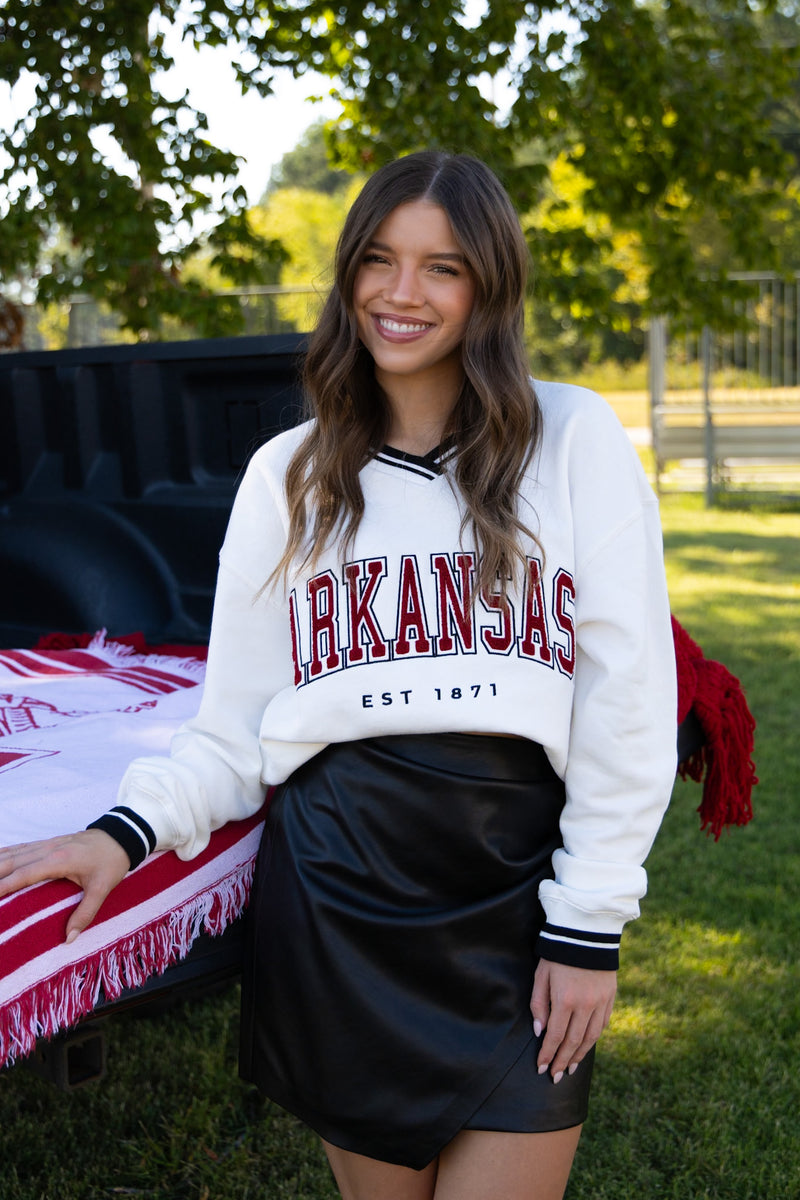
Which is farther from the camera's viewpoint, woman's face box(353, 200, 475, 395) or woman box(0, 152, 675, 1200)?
woman's face box(353, 200, 475, 395)

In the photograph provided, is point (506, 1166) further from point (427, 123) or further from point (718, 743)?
point (427, 123)

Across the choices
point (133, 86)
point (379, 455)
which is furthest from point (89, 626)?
point (133, 86)

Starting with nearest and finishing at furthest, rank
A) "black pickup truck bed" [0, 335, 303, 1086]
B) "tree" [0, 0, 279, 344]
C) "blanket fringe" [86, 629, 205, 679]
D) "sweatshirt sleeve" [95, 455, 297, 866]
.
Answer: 1. "sweatshirt sleeve" [95, 455, 297, 866]
2. "blanket fringe" [86, 629, 205, 679]
3. "black pickup truck bed" [0, 335, 303, 1086]
4. "tree" [0, 0, 279, 344]

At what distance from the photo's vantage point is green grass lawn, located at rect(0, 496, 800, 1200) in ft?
8.25

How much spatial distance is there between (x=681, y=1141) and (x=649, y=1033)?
48cm

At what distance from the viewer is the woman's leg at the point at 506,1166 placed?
1604 mm

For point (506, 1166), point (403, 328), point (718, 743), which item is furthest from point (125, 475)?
point (506, 1166)

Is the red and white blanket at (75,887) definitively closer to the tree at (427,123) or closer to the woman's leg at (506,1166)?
the woman's leg at (506,1166)

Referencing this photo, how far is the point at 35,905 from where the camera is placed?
5.14 ft

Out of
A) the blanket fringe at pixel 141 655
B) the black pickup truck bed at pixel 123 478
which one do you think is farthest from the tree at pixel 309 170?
the blanket fringe at pixel 141 655

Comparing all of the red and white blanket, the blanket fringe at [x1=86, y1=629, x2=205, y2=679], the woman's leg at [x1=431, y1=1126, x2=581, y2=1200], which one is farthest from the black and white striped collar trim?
the blanket fringe at [x1=86, y1=629, x2=205, y2=679]

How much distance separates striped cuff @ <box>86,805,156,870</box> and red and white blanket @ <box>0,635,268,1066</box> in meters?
0.06

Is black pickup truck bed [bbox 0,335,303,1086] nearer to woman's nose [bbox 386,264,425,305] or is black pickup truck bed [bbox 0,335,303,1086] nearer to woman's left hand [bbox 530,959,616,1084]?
woman's nose [bbox 386,264,425,305]

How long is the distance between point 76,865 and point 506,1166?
0.69 m
